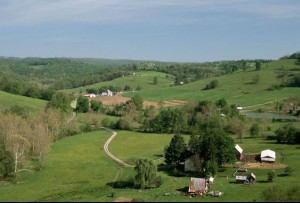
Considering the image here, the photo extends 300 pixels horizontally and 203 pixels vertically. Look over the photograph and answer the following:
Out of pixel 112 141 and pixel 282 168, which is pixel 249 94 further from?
pixel 282 168

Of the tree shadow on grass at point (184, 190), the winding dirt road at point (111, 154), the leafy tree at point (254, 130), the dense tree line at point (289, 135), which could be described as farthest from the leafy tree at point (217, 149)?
the leafy tree at point (254, 130)

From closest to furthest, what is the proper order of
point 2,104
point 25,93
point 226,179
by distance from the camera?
1. point 226,179
2. point 2,104
3. point 25,93

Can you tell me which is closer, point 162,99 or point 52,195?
point 52,195

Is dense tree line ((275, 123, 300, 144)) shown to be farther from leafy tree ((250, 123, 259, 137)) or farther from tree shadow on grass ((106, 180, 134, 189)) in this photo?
tree shadow on grass ((106, 180, 134, 189))

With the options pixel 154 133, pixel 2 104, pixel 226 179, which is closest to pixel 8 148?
pixel 226 179

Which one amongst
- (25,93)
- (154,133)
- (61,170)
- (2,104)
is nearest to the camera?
(61,170)

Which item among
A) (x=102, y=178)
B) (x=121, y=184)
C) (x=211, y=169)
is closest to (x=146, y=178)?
(x=121, y=184)

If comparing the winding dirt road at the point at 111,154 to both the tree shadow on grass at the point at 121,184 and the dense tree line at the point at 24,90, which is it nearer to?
the tree shadow on grass at the point at 121,184

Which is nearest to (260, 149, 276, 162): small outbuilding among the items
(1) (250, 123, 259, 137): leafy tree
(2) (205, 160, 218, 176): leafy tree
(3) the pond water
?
(2) (205, 160, 218, 176): leafy tree
